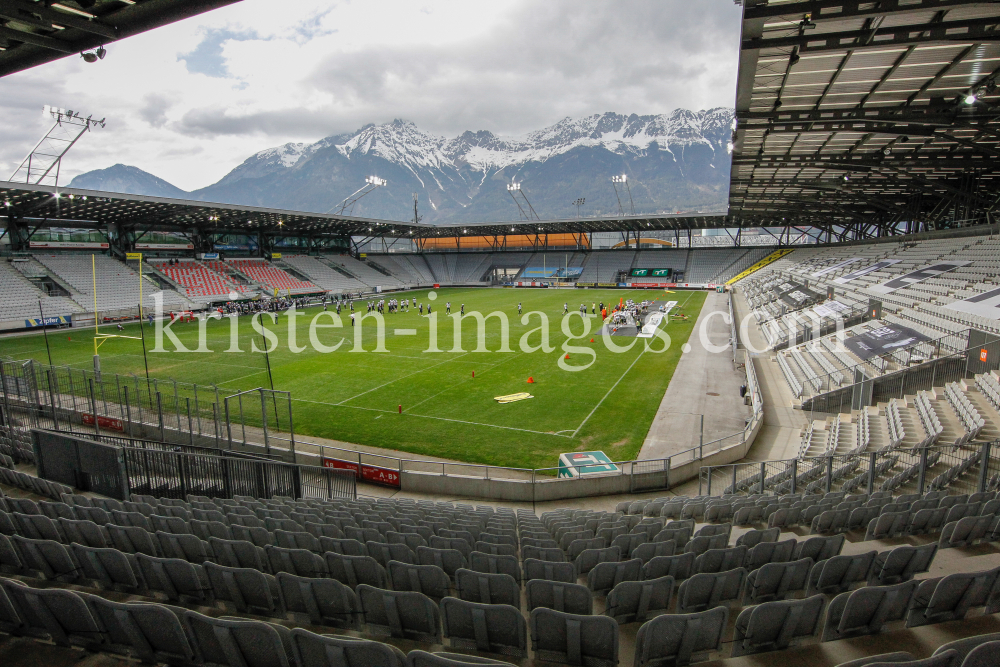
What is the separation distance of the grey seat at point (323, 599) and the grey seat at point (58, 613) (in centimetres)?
136

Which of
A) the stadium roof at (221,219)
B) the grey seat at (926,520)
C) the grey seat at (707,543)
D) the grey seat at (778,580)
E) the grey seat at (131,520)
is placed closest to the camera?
the grey seat at (778,580)

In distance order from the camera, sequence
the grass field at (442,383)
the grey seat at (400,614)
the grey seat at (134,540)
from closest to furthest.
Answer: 1. the grey seat at (400,614)
2. the grey seat at (134,540)
3. the grass field at (442,383)

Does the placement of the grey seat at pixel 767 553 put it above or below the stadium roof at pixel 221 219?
below

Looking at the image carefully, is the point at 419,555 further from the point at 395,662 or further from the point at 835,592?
the point at 835,592

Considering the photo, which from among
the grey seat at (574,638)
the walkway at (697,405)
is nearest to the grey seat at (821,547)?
the grey seat at (574,638)

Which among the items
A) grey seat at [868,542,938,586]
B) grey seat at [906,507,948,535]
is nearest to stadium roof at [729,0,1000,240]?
grey seat at [906,507,948,535]

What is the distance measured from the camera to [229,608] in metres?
4.95

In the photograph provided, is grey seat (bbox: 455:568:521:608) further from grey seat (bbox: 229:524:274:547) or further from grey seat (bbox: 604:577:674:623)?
grey seat (bbox: 229:524:274:547)

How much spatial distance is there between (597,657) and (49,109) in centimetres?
5637

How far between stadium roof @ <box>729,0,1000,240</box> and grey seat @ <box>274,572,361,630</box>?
13.8 metres

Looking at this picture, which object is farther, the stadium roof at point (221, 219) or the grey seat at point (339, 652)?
the stadium roof at point (221, 219)

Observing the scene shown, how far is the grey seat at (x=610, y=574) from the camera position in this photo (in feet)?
17.4

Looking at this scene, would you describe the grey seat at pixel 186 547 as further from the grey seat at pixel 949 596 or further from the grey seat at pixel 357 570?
the grey seat at pixel 949 596

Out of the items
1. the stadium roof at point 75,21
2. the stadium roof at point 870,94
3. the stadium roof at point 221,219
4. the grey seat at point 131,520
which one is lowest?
the grey seat at point 131,520
